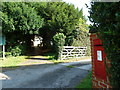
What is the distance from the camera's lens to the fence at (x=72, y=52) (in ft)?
32.4

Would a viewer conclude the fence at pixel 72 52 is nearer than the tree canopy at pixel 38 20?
Yes

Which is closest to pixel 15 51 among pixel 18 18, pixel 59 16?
pixel 18 18

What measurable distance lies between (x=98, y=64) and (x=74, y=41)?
9.22m

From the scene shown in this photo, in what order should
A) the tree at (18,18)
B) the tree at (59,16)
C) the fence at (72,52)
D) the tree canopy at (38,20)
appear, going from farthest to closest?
the tree at (59,16), the tree canopy at (38,20), the tree at (18,18), the fence at (72,52)

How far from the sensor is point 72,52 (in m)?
10.5

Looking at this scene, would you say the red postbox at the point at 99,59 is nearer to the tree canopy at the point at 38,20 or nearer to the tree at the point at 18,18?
the tree canopy at the point at 38,20

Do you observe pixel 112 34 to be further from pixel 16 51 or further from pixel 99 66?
pixel 16 51

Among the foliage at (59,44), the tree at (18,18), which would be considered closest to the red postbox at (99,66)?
the foliage at (59,44)

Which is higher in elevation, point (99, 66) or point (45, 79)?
point (99, 66)

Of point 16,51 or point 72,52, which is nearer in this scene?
point 72,52

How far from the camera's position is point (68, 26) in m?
12.3

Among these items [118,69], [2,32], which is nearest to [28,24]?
[2,32]

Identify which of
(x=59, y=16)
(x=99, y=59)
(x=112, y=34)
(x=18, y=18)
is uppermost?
(x=59, y=16)

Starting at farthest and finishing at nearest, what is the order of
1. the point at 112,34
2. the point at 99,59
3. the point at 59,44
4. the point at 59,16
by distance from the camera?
the point at 59,16
the point at 59,44
the point at 99,59
the point at 112,34
